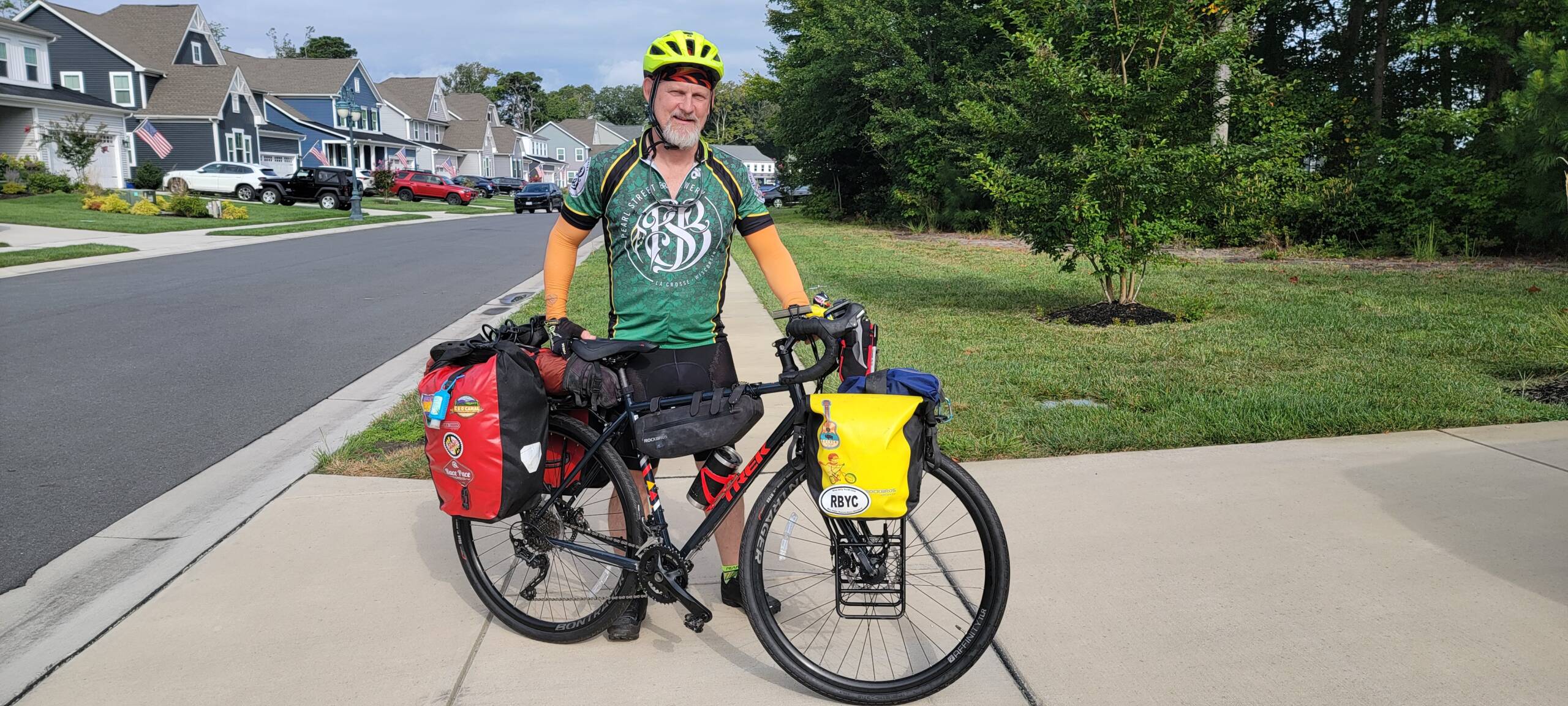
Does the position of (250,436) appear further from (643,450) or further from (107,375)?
(643,450)

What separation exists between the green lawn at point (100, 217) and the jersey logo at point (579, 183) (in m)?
24.1

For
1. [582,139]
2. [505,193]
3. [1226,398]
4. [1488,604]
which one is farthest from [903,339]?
[582,139]

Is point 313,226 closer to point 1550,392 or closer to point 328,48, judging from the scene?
point 1550,392

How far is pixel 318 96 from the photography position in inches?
2266

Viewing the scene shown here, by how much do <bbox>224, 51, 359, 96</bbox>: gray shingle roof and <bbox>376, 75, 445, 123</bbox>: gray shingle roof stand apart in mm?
7280

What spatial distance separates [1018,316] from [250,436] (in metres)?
7.09

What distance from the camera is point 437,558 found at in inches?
168

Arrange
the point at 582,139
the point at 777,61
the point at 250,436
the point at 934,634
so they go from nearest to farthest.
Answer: the point at 934,634, the point at 250,436, the point at 777,61, the point at 582,139

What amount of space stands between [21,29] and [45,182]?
7.16 metres

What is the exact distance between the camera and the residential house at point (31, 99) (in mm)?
37906

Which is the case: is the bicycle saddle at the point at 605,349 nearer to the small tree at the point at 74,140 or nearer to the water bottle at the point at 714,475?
the water bottle at the point at 714,475

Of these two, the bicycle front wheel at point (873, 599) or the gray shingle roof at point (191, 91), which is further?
the gray shingle roof at point (191, 91)

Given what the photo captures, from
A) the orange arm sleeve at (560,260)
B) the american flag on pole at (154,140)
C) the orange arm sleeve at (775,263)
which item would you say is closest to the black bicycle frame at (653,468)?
the orange arm sleeve at (775,263)

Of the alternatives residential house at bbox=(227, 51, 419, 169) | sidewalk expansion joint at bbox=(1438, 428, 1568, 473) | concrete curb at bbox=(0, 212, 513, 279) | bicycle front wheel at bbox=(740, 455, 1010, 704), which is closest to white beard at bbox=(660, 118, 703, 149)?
bicycle front wheel at bbox=(740, 455, 1010, 704)
